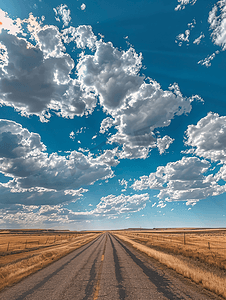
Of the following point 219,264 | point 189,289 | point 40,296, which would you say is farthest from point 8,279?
point 219,264

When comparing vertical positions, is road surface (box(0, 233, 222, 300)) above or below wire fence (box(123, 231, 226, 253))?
above

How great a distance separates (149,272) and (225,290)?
469cm

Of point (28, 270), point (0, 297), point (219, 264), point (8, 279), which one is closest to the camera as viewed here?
point (0, 297)

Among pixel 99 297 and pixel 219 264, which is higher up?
pixel 99 297

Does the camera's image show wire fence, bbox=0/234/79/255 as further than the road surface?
Yes

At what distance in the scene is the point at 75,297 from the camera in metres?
7.06

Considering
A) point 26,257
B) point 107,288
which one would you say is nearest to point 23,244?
point 26,257

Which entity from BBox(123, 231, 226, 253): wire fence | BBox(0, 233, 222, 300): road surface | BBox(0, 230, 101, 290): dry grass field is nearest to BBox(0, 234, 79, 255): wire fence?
BBox(0, 230, 101, 290): dry grass field

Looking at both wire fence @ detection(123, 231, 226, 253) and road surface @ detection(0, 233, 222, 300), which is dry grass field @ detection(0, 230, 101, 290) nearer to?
road surface @ detection(0, 233, 222, 300)

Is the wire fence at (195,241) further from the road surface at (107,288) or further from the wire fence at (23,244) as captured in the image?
the wire fence at (23,244)

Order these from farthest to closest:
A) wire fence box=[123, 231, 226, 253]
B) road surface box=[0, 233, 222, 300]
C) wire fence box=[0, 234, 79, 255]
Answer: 1. wire fence box=[0, 234, 79, 255]
2. wire fence box=[123, 231, 226, 253]
3. road surface box=[0, 233, 222, 300]

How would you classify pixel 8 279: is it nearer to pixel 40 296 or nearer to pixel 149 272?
pixel 40 296

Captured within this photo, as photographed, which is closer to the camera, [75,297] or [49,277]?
[75,297]

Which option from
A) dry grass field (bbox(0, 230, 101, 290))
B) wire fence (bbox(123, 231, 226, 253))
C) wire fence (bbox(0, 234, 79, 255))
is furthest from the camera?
wire fence (bbox(0, 234, 79, 255))
